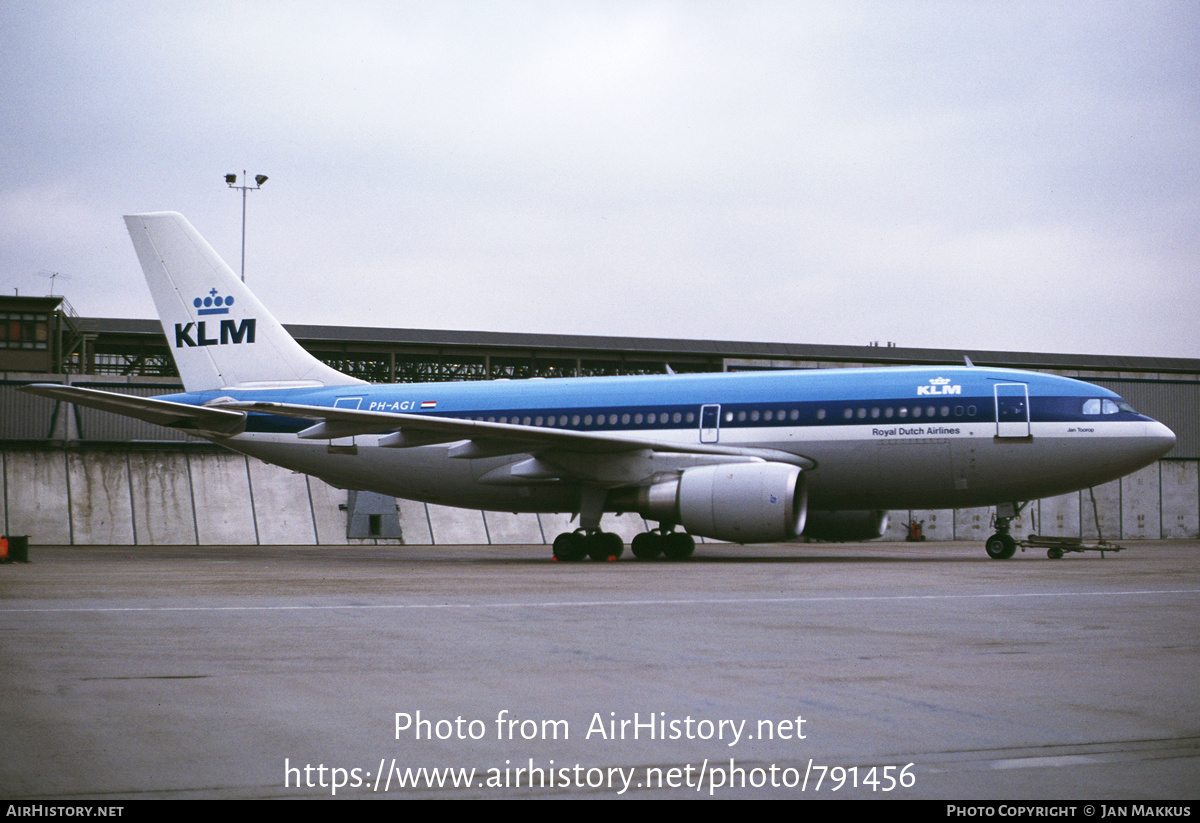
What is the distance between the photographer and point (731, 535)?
1917cm

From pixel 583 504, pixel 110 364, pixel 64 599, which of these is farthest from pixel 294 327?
pixel 64 599

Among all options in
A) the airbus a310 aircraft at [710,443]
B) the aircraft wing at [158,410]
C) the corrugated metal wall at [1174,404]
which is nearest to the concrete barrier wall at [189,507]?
the airbus a310 aircraft at [710,443]

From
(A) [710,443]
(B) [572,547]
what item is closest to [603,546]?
(B) [572,547]

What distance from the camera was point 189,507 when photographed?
32.1 m

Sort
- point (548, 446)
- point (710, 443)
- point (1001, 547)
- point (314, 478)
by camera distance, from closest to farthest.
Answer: point (548, 446), point (1001, 547), point (710, 443), point (314, 478)

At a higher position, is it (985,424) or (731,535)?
(985,424)

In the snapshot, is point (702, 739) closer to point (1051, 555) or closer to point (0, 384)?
point (1051, 555)

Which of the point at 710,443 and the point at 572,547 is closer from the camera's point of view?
the point at 572,547

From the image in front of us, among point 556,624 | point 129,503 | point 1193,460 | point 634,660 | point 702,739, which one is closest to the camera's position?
point 702,739

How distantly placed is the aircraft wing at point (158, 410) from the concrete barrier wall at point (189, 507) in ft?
28.5

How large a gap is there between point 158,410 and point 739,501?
38.5ft

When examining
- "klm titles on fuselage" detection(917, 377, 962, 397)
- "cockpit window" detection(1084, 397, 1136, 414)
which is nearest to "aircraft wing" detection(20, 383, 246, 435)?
"klm titles on fuselage" detection(917, 377, 962, 397)

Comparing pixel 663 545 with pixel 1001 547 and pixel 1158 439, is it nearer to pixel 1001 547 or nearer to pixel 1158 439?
pixel 1001 547

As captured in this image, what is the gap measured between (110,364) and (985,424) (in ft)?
147
